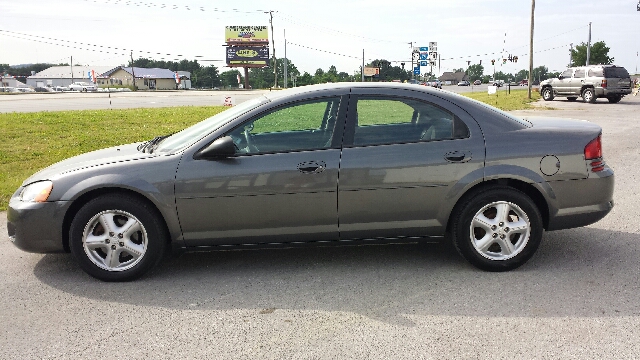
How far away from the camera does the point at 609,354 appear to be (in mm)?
3211

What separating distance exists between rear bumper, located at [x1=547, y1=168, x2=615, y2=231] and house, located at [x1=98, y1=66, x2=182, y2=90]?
11358 centimetres

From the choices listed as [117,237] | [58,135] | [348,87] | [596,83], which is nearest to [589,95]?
[596,83]

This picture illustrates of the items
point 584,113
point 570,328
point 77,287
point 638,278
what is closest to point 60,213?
point 77,287

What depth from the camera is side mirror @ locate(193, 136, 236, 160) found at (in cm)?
430

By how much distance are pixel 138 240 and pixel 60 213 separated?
63 centimetres

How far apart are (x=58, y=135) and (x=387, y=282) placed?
435 inches

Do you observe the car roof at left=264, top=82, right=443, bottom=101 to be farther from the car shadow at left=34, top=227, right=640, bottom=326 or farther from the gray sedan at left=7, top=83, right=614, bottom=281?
the car shadow at left=34, top=227, right=640, bottom=326

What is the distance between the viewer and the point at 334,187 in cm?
436

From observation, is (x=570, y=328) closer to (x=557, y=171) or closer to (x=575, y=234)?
(x=557, y=171)

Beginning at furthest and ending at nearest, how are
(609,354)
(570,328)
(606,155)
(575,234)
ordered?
(606,155) < (575,234) < (570,328) < (609,354)

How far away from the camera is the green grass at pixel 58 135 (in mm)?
9555

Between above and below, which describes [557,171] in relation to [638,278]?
above

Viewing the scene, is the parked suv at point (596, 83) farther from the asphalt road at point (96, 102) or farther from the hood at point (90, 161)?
the hood at point (90, 161)

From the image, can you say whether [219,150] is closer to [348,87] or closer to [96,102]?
[348,87]
